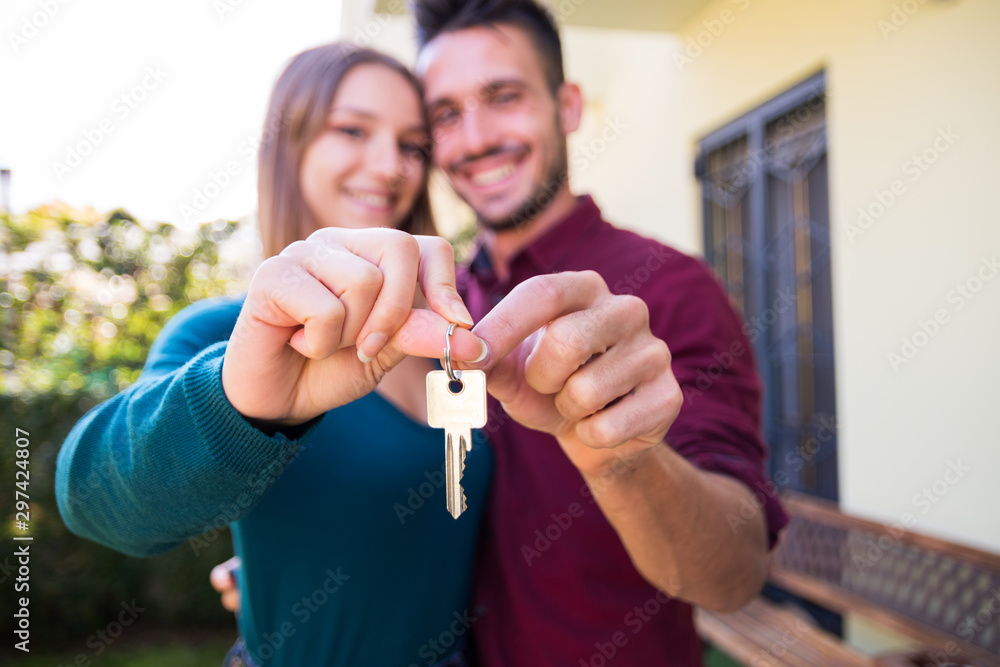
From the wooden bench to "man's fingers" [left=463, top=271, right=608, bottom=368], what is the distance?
292cm

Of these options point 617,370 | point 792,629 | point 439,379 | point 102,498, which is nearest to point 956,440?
point 792,629

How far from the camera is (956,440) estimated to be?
3.11 metres

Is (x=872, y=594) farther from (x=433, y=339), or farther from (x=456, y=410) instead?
(x=433, y=339)

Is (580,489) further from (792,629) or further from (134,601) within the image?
(134,601)

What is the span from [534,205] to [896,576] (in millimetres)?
2916

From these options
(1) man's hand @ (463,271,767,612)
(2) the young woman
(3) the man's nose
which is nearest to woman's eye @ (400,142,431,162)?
(2) the young woman

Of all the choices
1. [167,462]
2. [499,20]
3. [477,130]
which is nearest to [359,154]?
[477,130]

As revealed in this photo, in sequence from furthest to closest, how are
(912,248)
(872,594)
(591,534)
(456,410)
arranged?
(872,594) → (912,248) → (591,534) → (456,410)

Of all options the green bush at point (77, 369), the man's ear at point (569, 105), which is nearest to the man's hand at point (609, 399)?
the man's ear at point (569, 105)

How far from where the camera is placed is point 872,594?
364cm

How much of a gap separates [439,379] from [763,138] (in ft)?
14.8

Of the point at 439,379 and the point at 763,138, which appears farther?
the point at 763,138

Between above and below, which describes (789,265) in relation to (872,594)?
above

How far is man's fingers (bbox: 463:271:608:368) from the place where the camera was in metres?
1.02
